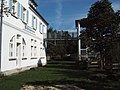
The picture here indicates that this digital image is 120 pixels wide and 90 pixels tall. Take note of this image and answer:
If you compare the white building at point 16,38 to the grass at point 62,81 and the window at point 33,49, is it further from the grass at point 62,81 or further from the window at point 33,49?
the grass at point 62,81

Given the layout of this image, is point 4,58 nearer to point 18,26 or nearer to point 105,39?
point 18,26

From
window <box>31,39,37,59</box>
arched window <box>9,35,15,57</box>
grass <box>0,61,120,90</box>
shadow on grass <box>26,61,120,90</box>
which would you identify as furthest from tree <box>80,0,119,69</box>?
arched window <box>9,35,15,57</box>

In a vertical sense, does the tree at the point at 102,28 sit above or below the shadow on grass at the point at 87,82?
above

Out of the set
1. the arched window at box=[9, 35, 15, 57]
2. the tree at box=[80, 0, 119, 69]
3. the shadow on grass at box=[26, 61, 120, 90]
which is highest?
the tree at box=[80, 0, 119, 69]

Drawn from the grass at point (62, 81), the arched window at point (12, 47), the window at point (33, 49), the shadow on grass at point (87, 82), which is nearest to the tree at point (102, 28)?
the shadow on grass at point (87, 82)

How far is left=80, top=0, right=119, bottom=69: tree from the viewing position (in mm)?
28266

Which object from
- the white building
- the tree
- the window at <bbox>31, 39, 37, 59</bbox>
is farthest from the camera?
the window at <bbox>31, 39, 37, 59</bbox>

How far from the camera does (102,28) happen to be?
28.6 metres

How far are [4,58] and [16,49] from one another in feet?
13.5

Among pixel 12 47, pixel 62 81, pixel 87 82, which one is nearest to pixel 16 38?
pixel 12 47

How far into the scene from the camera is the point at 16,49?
24.8 meters

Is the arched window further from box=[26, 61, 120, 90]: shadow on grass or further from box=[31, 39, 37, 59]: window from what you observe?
box=[31, 39, 37, 59]: window

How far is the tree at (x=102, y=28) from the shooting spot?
28.3 m

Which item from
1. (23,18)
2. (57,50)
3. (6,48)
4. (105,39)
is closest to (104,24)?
(105,39)
